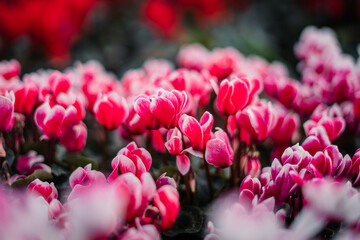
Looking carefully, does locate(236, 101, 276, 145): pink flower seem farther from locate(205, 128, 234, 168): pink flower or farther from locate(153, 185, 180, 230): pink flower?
locate(153, 185, 180, 230): pink flower

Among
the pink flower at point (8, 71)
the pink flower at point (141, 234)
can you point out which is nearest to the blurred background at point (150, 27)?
the pink flower at point (8, 71)

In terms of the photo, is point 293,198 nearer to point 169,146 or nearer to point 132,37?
point 169,146

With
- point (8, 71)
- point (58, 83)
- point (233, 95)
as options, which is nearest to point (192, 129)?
point (233, 95)

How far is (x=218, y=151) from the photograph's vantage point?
63cm

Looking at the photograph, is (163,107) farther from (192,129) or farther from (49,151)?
(49,151)

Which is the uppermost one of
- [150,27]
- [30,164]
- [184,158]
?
[184,158]

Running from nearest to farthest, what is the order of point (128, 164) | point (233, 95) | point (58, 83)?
point (128, 164) < point (233, 95) < point (58, 83)

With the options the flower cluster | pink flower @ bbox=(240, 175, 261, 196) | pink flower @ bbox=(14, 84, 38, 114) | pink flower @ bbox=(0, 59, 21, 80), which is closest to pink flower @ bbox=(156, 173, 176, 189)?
the flower cluster

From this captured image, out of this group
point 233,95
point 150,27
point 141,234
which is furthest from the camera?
point 150,27

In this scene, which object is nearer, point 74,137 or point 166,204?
Answer: point 166,204

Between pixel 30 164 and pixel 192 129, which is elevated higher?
pixel 192 129

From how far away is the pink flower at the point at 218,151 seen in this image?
625 millimetres

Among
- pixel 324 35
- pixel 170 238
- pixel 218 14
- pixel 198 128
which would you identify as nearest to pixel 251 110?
pixel 198 128

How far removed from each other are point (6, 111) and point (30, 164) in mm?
155
